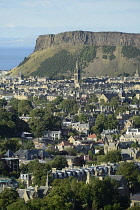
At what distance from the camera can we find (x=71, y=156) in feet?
237

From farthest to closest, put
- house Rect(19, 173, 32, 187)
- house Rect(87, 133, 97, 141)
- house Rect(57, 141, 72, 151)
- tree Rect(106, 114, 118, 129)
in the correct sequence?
tree Rect(106, 114, 118, 129) < house Rect(87, 133, 97, 141) < house Rect(57, 141, 72, 151) < house Rect(19, 173, 32, 187)

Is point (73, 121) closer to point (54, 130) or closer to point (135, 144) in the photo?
point (54, 130)

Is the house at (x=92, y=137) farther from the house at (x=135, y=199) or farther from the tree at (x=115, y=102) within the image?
the tree at (x=115, y=102)

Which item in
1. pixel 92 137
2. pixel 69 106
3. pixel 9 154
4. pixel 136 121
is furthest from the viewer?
pixel 69 106

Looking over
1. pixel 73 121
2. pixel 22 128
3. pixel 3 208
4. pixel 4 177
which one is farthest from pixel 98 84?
pixel 3 208

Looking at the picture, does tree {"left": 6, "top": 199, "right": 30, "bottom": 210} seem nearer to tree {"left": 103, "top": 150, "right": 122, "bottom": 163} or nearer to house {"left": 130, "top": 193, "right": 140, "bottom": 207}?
house {"left": 130, "top": 193, "right": 140, "bottom": 207}

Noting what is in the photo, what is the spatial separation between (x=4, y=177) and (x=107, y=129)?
3937 cm

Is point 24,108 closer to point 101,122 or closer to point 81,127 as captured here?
point 81,127

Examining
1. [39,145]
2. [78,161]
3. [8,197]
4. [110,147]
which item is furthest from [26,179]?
[39,145]

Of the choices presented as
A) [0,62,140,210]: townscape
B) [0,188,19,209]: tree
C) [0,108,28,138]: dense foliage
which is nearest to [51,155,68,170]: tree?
[0,62,140,210]: townscape

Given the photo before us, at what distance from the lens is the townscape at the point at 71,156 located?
53.3m

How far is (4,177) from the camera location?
61.3m

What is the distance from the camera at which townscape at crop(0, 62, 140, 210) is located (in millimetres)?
53344

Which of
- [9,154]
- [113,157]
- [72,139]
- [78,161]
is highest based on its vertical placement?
[72,139]
